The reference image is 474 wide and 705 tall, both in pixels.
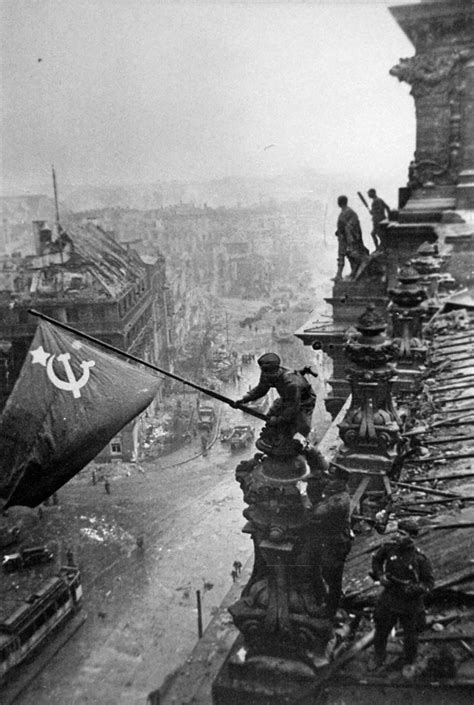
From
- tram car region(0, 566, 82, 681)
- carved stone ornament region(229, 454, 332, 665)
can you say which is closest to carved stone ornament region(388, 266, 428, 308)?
carved stone ornament region(229, 454, 332, 665)

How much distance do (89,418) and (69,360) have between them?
850mm

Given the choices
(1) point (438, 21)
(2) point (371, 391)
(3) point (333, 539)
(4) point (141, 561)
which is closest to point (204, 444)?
(4) point (141, 561)

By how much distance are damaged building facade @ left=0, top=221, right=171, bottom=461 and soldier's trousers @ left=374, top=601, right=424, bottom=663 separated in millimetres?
41399

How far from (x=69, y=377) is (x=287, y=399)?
406 cm

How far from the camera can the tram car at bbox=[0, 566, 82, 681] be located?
24.0m

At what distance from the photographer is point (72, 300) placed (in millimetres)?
46875

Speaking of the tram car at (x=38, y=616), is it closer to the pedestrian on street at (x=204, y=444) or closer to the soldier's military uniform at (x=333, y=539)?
the pedestrian on street at (x=204, y=444)

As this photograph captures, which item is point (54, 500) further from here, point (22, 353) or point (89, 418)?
point (89, 418)

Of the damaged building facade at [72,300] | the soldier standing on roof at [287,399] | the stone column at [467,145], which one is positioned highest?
the stone column at [467,145]

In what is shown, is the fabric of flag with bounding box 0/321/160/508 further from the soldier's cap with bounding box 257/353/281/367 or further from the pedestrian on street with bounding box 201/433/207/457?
the pedestrian on street with bounding box 201/433/207/457

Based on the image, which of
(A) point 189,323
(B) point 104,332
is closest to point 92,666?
(B) point 104,332

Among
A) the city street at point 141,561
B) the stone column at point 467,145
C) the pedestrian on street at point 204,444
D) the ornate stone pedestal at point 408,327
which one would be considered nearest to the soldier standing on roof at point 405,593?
the ornate stone pedestal at point 408,327

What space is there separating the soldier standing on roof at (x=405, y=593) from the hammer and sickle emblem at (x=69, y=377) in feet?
16.2

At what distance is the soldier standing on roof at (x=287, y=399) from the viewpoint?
6.01 m
